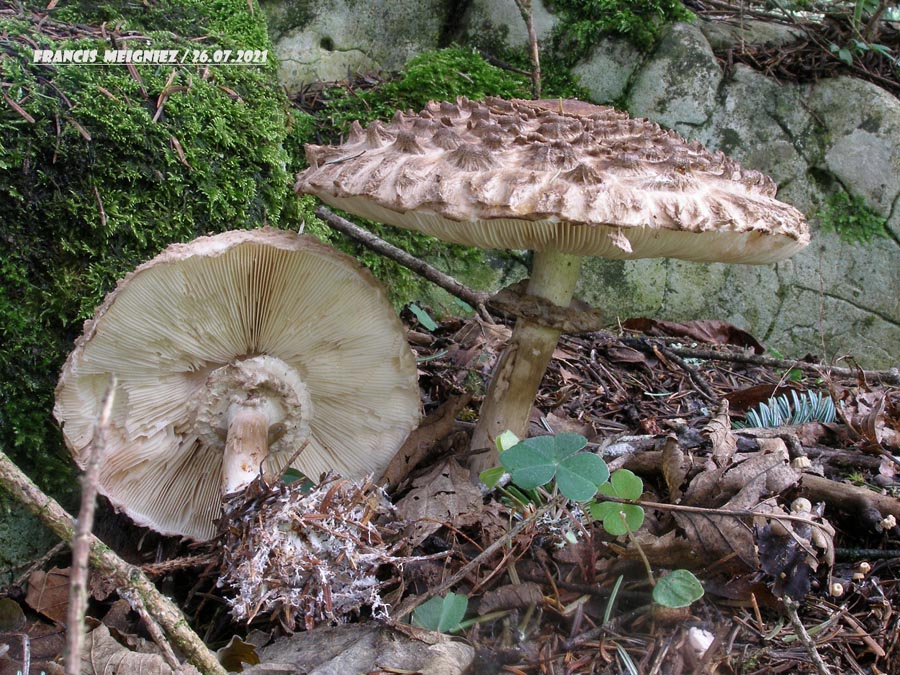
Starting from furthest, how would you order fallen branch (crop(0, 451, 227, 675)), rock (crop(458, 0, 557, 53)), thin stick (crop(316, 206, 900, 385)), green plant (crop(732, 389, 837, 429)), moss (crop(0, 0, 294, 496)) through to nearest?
rock (crop(458, 0, 557, 53)) < thin stick (crop(316, 206, 900, 385)) < green plant (crop(732, 389, 837, 429)) < moss (crop(0, 0, 294, 496)) < fallen branch (crop(0, 451, 227, 675))

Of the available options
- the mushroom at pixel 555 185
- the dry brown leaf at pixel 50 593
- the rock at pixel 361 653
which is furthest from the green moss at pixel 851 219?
the dry brown leaf at pixel 50 593

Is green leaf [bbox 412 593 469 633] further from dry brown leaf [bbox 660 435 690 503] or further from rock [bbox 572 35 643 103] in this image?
rock [bbox 572 35 643 103]

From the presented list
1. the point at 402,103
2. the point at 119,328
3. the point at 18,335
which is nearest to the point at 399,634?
the point at 119,328

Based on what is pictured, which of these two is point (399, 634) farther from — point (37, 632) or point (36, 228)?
point (36, 228)

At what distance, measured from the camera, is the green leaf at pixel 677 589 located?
1.79 meters

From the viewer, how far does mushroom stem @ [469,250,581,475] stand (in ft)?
8.39

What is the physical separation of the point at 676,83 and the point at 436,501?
14.2 ft

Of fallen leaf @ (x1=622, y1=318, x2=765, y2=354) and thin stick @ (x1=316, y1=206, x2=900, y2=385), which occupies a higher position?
thin stick @ (x1=316, y1=206, x2=900, y2=385)

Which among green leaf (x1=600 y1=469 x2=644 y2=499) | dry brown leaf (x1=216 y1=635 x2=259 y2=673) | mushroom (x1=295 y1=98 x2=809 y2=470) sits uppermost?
mushroom (x1=295 y1=98 x2=809 y2=470)

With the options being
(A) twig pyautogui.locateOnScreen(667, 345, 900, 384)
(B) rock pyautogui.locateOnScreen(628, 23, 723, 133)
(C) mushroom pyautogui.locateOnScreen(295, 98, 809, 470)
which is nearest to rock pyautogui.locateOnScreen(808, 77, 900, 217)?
(B) rock pyautogui.locateOnScreen(628, 23, 723, 133)

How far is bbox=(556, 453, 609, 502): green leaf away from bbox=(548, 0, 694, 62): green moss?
4055 mm

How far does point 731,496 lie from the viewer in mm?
2176

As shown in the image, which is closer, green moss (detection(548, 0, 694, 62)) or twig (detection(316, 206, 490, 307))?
twig (detection(316, 206, 490, 307))

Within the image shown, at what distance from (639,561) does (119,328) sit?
1.82 meters
